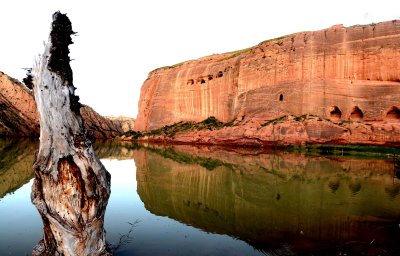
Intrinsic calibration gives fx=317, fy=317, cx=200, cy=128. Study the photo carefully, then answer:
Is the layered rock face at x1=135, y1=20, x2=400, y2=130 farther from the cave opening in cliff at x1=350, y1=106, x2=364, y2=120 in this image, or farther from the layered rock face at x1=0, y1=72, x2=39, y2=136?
the layered rock face at x1=0, y1=72, x2=39, y2=136

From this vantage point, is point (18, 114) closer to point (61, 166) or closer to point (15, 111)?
point (15, 111)

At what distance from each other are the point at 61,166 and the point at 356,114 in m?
45.3

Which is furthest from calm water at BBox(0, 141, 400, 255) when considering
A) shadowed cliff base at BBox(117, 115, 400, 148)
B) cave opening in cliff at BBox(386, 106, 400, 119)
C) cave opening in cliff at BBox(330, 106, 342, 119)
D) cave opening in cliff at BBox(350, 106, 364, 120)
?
cave opening in cliff at BBox(330, 106, 342, 119)

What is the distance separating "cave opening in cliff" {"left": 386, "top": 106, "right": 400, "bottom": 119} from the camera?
41156mm

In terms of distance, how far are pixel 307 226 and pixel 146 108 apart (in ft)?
244

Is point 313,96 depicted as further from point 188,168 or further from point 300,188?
point 300,188

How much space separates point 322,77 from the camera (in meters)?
46.4

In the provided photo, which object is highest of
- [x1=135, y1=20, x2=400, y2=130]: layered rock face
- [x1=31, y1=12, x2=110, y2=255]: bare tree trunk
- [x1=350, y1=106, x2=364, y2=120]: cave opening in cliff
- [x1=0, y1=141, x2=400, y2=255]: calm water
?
[x1=135, y1=20, x2=400, y2=130]: layered rock face

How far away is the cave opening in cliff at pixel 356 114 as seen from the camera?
43706 millimetres

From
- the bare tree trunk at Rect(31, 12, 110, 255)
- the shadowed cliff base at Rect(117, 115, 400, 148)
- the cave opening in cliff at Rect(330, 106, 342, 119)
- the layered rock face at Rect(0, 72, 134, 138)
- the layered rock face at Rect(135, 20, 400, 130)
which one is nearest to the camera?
the bare tree trunk at Rect(31, 12, 110, 255)

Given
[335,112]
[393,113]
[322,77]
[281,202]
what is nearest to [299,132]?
[335,112]

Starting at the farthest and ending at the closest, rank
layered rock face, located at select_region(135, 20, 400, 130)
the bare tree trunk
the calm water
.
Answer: layered rock face, located at select_region(135, 20, 400, 130), the calm water, the bare tree trunk

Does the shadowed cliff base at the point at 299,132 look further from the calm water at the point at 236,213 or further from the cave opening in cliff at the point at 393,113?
the calm water at the point at 236,213

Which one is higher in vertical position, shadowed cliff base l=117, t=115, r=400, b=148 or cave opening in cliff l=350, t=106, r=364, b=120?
cave opening in cliff l=350, t=106, r=364, b=120
